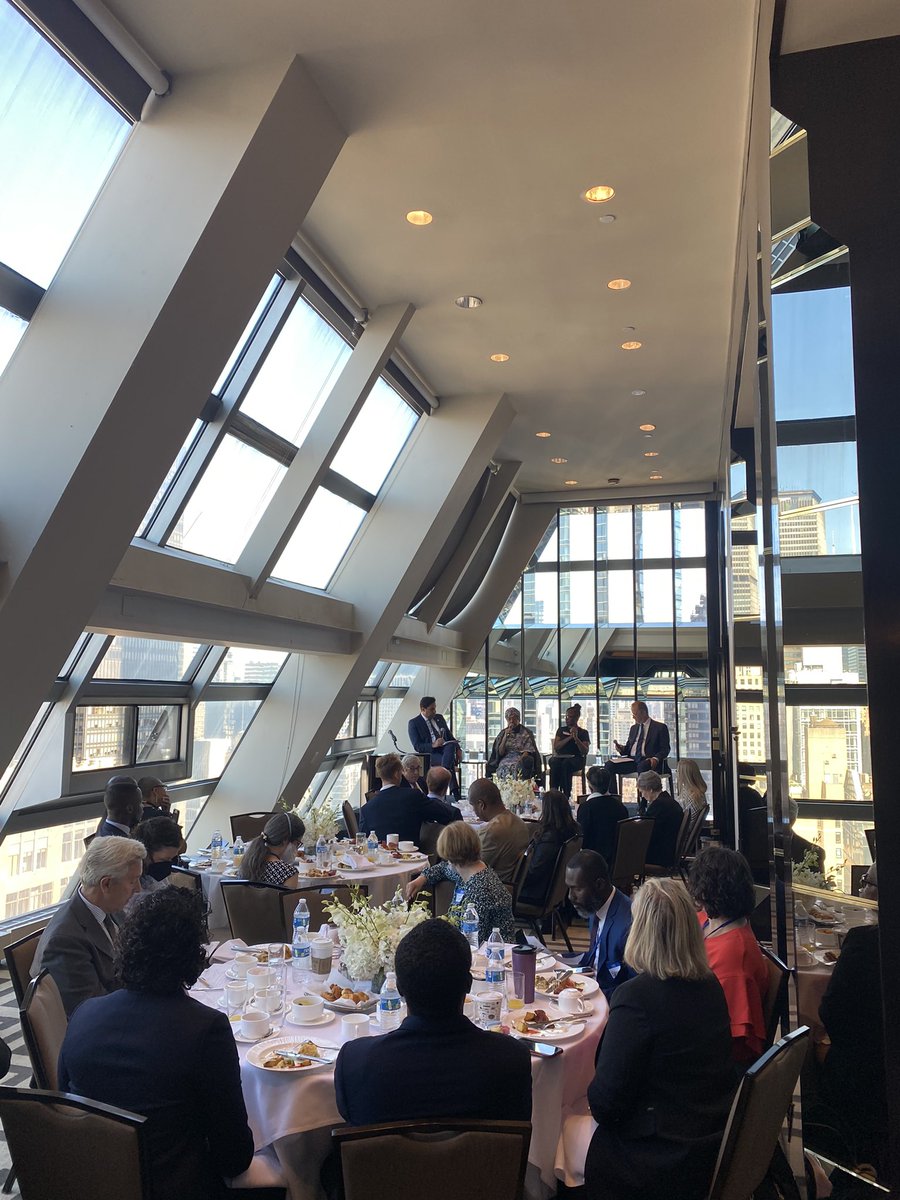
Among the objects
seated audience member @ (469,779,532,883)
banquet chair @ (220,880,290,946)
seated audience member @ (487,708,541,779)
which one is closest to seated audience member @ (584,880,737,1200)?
banquet chair @ (220,880,290,946)

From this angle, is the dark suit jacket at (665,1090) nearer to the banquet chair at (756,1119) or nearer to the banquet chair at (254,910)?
the banquet chair at (756,1119)

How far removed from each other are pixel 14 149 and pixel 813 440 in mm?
3669

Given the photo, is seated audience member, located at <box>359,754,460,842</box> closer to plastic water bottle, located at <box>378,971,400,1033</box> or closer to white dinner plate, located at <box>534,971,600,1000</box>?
white dinner plate, located at <box>534,971,600,1000</box>

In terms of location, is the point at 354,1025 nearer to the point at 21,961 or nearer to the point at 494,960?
the point at 494,960

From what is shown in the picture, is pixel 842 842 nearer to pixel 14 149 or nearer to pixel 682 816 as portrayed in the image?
pixel 14 149

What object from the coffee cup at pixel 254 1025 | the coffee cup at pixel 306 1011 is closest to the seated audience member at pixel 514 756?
the coffee cup at pixel 306 1011

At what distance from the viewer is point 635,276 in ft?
21.7

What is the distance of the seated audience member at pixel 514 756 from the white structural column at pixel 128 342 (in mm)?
6547

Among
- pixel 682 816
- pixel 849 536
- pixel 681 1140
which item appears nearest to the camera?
pixel 681 1140

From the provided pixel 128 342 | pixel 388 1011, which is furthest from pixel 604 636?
pixel 388 1011

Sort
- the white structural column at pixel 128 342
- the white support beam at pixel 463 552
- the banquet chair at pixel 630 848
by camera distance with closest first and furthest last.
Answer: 1. the white structural column at pixel 128 342
2. the banquet chair at pixel 630 848
3. the white support beam at pixel 463 552

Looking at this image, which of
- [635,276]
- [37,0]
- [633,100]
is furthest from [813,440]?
[635,276]

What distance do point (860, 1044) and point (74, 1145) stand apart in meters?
2.26

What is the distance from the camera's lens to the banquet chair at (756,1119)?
2213 mm
